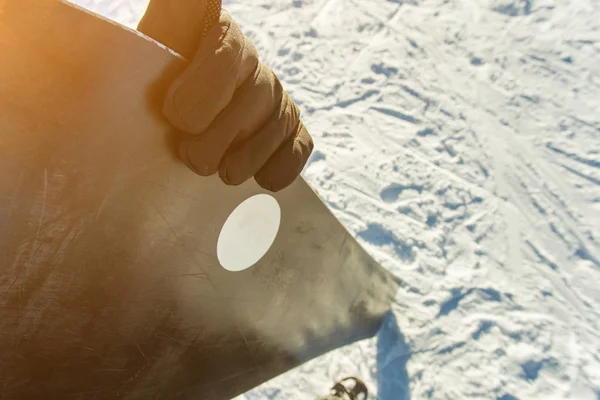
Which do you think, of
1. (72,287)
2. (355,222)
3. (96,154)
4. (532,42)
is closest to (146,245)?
(72,287)

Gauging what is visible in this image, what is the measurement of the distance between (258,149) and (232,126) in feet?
0.37

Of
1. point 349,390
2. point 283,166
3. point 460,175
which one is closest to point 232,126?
point 283,166

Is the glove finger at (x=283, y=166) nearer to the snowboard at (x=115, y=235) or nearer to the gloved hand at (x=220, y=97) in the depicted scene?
the gloved hand at (x=220, y=97)

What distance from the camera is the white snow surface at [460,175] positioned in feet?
7.61

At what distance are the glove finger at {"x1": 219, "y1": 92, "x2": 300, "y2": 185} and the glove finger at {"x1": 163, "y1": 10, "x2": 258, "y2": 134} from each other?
134mm

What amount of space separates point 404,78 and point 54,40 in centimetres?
305

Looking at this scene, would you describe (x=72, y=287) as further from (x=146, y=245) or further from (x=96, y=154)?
(x=96, y=154)

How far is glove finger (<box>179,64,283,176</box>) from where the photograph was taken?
1.10m

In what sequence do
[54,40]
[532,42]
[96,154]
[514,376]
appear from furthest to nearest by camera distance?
1. [532,42]
2. [514,376]
3. [96,154]
4. [54,40]

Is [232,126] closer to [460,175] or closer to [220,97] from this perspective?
[220,97]

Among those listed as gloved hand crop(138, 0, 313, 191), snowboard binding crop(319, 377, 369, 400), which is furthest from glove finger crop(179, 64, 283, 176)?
snowboard binding crop(319, 377, 369, 400)

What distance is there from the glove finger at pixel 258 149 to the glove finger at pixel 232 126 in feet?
0.08

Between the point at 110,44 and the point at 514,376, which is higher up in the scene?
the point at 110,44

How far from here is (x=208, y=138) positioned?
3.59 feet
